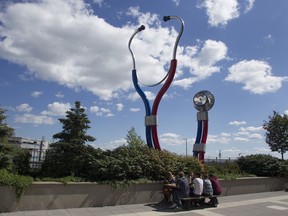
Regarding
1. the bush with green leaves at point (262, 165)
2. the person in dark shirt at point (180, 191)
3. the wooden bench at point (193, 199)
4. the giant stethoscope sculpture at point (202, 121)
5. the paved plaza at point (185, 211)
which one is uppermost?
the giant stethoscope sculpture at point (202, 121)

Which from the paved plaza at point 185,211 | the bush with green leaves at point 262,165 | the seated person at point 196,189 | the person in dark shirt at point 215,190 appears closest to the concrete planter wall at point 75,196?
the paved plaza at point 185,211

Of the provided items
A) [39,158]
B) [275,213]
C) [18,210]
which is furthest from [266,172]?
[18,210]

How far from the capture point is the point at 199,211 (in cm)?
Result: 1151

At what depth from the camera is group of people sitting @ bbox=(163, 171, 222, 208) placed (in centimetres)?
1191

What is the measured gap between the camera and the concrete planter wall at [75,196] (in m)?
10.0

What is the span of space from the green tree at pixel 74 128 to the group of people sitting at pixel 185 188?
4.33m

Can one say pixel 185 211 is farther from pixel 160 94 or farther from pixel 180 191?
pixel 160 94

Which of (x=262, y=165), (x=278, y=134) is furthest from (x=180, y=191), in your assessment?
(x=278, y=134)

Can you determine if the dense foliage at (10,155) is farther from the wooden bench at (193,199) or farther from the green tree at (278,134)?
the green tree at (278,134)

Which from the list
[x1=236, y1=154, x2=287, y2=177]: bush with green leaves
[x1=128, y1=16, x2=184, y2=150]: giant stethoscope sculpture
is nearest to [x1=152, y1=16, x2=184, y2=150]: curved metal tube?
[x1=128, y1=16, x2=184, y2=150]: giant stethoscope sculpture

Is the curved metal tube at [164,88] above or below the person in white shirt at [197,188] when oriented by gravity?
above

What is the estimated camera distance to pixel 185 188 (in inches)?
469

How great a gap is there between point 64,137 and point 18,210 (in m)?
5.11

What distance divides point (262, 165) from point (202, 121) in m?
4.50
